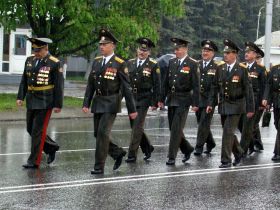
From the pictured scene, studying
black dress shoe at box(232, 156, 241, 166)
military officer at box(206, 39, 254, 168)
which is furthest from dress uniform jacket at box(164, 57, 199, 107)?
black dress shoe at box(232, 156, 241, 166)

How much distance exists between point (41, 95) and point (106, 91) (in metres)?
1.02

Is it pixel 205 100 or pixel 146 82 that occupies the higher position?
pixel 146 82

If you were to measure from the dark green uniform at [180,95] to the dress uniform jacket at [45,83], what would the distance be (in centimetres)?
189

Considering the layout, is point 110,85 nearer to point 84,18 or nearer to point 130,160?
point 130,160

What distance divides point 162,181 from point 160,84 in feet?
7.77

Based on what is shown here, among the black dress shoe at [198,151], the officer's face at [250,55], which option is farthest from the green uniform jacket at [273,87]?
the black dress shoe at [198,151]

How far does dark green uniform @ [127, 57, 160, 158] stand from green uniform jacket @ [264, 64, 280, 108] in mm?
2122

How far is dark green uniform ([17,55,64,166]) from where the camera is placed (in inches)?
428

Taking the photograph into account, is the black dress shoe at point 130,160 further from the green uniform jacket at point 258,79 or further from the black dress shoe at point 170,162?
the green uniform jacket at point 258,79

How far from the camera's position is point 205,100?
44.4ft

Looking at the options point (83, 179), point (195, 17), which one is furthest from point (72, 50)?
point (195, 17)

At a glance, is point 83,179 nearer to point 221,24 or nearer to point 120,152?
point 120,152

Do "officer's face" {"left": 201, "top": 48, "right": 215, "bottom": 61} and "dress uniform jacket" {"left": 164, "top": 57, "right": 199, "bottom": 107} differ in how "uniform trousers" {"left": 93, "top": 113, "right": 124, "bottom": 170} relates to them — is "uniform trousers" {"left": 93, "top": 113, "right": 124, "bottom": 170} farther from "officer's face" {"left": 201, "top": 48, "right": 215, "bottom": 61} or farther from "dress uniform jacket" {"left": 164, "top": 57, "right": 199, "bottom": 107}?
"officer's face" {"left": 201, "top": 48, "right": 215, "bottom": 61}

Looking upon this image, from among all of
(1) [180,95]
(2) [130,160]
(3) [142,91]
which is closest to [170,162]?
(2) [130,160]
